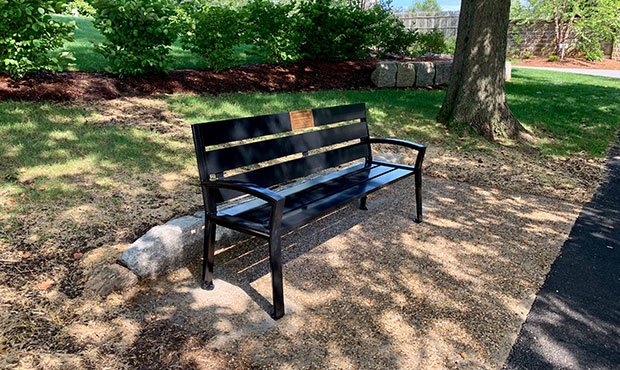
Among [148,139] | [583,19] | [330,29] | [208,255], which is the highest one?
[330,29]

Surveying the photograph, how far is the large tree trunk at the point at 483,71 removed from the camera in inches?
274

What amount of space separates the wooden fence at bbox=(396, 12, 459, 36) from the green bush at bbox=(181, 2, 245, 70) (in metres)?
17.4

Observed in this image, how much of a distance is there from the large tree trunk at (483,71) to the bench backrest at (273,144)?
11.7 ft

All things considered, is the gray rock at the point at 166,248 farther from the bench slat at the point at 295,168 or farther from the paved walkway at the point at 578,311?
the paved walkway at the point at 578,311

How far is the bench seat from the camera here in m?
2.92

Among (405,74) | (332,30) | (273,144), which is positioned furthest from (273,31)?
(273,144)

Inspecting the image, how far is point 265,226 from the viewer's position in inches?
108

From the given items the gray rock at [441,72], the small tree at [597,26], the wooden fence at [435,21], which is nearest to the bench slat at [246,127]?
the gray rock at [441,72]

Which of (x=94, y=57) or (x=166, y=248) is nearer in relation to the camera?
(x=166, y=248)

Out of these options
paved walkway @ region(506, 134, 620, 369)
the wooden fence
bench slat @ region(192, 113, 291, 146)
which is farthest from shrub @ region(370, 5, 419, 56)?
the wooden fence

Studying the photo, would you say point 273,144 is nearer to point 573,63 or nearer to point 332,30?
point 332,30

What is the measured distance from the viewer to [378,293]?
3.08m

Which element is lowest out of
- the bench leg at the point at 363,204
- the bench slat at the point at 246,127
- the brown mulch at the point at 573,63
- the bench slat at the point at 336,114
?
the brown mulch at the point at 573,63

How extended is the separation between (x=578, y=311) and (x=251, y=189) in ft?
7.43
